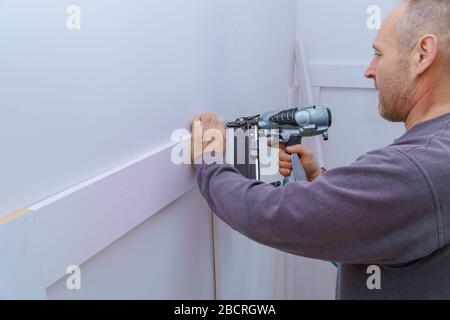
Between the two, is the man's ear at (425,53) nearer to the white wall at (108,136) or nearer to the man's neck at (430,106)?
the man's neck at (430,106)

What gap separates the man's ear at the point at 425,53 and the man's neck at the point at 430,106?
48mm

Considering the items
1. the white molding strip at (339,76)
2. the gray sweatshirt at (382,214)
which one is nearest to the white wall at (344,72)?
the white molding strip at (339,76)

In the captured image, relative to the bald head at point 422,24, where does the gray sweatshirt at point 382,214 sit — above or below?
below

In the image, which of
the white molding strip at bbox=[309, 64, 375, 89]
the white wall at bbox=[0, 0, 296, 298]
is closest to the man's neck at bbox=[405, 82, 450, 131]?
the white wall at bbox=[0, 0, 296, 298]

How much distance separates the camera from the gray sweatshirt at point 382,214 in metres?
0.57

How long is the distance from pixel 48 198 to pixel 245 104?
2.44ft

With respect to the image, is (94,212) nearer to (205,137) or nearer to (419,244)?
(205,137)

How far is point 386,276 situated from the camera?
0.69 m

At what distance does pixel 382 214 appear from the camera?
58 cm

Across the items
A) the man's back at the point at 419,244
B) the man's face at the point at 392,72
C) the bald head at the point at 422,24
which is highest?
the bald head at the point at 422,24

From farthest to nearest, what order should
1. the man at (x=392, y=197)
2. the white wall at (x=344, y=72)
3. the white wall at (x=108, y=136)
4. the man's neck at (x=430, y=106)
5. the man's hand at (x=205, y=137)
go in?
the white wall at (x=344, y=72) → the man's hand at (x=205, y=137) → the man's neck at (x=430, y=106) → the man at (x=392, y=197) → the white wall at (x=108, y=136)
